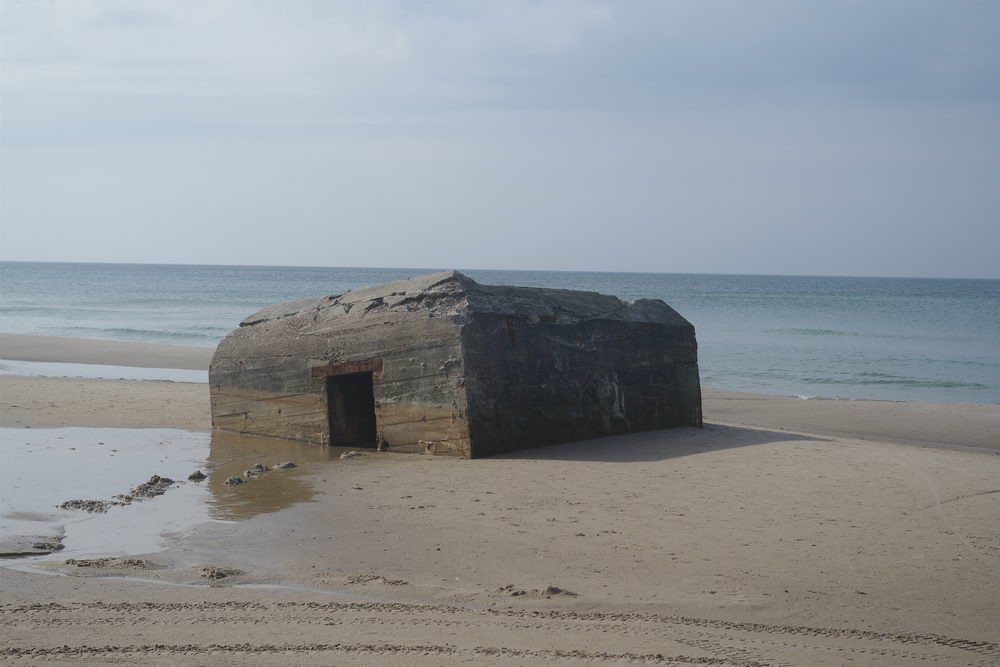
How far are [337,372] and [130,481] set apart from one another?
7.19 ft

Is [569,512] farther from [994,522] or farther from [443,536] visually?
[994,522]

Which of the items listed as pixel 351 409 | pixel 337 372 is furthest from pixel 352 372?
pixel 351 409

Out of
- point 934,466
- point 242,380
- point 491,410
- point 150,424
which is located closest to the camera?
point 934,466

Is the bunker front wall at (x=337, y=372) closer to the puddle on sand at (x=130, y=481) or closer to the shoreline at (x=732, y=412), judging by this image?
the puddle on sand at (x=130, y=481)

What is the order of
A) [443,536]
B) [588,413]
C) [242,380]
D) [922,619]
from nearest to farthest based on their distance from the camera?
[922,619], [443,536], [588,413], [242,380]

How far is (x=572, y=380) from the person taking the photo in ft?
27.3

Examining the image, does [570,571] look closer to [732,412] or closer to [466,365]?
[466,365]

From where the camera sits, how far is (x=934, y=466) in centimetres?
735

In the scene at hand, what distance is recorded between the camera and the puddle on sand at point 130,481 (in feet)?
17.7

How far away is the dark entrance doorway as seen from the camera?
349 inches

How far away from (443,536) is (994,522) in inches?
130

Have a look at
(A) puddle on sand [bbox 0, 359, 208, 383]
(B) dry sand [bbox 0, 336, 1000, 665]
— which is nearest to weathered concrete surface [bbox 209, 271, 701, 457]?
(B) dry sand [bbox 0, 336, 1000, 665]

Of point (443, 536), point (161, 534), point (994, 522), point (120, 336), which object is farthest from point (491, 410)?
point (120, 336)

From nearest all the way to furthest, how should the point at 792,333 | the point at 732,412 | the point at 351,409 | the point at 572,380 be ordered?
the point at 572,380, the point at 351,409, the point at 732,412, the point at 792,333
